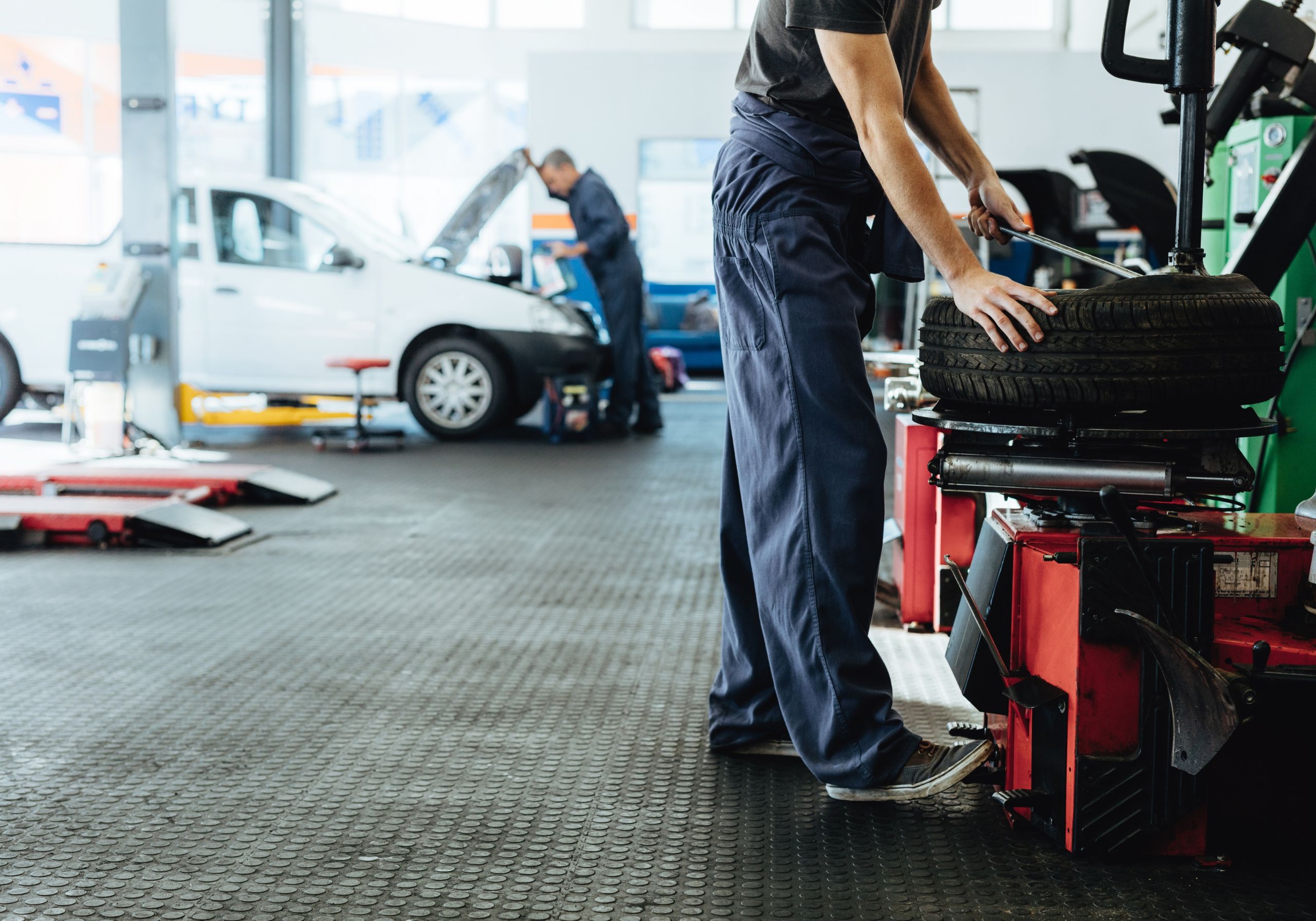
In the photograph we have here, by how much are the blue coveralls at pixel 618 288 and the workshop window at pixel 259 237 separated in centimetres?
141

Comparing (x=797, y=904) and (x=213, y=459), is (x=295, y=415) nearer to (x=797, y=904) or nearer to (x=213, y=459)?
(x=213, y=459)

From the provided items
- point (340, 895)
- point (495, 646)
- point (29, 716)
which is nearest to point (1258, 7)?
point (495, 646)

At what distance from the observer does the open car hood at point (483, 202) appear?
799 centimetres

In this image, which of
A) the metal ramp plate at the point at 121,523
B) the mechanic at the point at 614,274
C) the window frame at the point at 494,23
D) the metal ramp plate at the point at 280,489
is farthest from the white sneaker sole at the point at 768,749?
the window frame at the point at 494,23

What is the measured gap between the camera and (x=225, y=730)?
7.11 ft

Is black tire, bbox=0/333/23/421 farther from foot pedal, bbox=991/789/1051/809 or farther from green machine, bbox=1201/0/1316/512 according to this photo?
foot pedal, bbox=991/789/1051/809

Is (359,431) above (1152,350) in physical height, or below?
below

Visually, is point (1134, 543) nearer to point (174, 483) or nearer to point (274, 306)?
point (174, 483)

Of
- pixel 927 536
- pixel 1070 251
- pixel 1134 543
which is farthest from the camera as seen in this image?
pixel 927 536

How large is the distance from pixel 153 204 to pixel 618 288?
2513 mm

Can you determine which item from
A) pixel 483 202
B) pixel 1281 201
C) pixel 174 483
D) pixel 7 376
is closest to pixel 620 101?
pixel 483 202

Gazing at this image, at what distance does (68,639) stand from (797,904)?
195 cm

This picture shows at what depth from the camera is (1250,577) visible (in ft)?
5.45

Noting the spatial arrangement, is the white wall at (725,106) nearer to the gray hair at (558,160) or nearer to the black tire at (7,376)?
the gray hair at (558,160)
